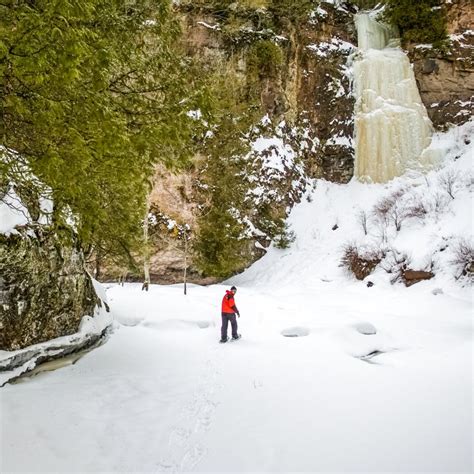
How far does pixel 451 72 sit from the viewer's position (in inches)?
963

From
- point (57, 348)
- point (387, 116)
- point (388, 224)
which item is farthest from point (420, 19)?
point (57, 348)

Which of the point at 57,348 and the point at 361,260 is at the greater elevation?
the point at 361,260

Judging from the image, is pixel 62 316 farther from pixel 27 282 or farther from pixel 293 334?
pixel 293 334

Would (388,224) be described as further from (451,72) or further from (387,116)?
(451,72)

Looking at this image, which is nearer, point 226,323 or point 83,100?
point 83,100

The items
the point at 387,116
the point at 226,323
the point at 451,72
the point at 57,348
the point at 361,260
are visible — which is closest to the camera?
the point at 57,348

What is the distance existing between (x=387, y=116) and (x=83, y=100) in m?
24.9

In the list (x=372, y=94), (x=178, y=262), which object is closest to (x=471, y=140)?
(x=372, y=94)

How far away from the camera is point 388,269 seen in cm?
1507

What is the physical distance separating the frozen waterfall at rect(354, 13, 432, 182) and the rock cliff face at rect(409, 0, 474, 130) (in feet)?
2.49

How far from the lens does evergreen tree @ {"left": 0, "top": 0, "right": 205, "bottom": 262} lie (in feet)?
11.4

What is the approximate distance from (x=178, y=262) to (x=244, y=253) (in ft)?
12.7

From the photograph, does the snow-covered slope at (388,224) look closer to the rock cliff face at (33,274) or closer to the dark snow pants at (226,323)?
the dark snow pants at (226,323)

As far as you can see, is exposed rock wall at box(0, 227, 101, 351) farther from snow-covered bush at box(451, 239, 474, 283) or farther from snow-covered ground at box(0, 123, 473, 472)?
snow-covered bush at box(451, 239, 474, 283)
